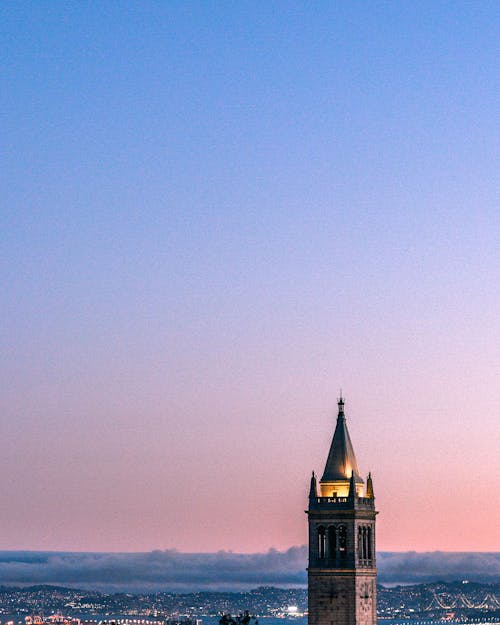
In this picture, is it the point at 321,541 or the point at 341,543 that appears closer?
the point at 341,543

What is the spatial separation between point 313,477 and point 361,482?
11.8 feet

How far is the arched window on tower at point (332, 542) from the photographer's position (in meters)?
119

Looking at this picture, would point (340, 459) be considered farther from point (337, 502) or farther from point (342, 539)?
point (342, 539)

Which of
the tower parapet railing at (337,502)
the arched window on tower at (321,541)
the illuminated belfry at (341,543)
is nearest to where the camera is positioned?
the illuminated belfry at (341,543)

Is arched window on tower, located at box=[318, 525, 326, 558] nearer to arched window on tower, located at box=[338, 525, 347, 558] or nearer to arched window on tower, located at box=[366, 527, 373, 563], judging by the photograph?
arched window on tower, located at box=[338, 525, 347, 558]

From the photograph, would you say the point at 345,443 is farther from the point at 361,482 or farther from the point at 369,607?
the point at 369,607

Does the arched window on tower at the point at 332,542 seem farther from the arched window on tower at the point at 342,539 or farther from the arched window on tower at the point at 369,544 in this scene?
the arched window on tower at the point at 369,544

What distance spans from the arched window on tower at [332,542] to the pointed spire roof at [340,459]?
11.8 feet

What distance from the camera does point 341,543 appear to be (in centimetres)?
11931

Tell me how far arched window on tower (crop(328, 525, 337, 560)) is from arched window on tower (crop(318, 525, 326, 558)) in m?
0.38

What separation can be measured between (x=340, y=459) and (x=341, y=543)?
20.0ft

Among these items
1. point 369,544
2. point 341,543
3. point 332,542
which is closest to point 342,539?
point 341,543

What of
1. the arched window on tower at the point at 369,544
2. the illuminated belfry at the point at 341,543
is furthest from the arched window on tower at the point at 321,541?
the arched window on tower at the point at 369,544

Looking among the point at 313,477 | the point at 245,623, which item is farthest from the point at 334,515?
the point at 245,623
